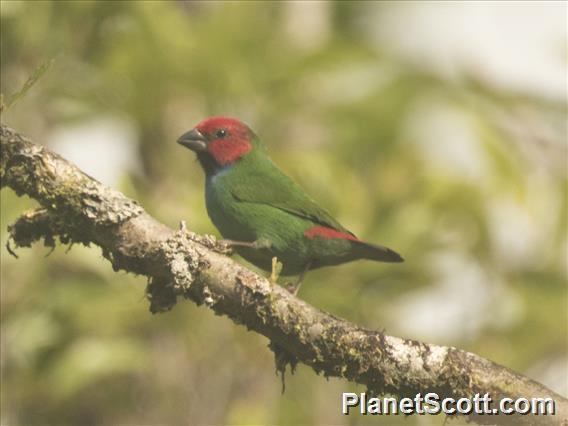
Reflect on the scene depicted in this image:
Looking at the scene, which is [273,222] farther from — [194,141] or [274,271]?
[274,271]

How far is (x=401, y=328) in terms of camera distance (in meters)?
5.62

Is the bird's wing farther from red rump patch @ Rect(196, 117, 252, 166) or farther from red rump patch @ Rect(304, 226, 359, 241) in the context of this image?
red rump patch @ Rect(196, 117, 252, 166)

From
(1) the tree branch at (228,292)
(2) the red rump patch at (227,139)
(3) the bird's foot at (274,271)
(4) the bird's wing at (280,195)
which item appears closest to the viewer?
(1) the tree branch at (228,292)

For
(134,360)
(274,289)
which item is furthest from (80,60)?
(274,289)

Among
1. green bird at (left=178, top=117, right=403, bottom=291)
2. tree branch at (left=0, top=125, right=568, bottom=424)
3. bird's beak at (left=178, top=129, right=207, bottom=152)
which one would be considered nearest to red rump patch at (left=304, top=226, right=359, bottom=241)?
green bird at (left=178, top=117, right=403, bottom=291)

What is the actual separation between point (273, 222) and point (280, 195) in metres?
0.18

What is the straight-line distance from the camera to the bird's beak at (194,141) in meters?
4.64

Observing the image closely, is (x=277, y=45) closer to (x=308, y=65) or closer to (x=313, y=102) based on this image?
(x=308, y=65)

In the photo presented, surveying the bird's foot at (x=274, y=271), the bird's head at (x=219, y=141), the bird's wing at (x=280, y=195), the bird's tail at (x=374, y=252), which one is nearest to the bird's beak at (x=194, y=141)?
the bird's head at (x=219, y=141)

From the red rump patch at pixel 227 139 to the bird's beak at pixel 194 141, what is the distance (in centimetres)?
2

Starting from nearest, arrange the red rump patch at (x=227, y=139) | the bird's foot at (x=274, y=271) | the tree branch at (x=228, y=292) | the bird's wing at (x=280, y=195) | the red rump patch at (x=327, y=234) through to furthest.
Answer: the tree branch at (x=228, y=292) < the bird's foot at (x=274, y=271) < the red rump patch at (x=327, y=234) < the bird's wing at (x=280, y=195) < the red rump patch at (x=227, y=139)

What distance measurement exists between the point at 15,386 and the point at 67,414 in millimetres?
547

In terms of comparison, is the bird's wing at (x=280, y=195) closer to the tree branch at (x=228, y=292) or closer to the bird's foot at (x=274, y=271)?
the bird's foot at (x=274, y=271)

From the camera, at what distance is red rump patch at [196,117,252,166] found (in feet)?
15.0
